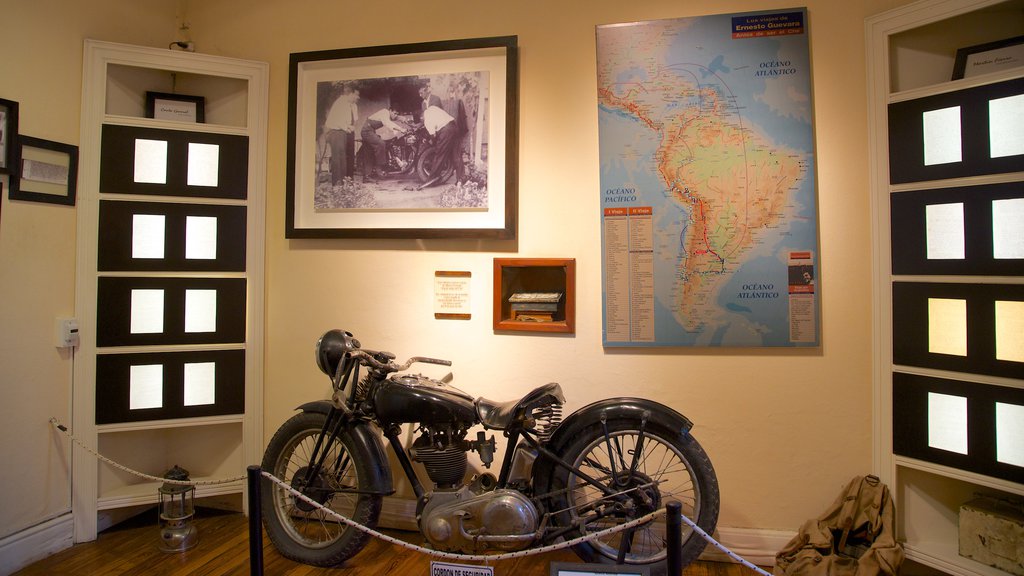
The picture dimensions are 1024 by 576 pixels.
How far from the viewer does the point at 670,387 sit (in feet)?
8.48

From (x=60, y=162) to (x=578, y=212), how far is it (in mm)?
2600

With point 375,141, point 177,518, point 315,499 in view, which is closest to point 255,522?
point 315,499

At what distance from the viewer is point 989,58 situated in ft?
7.28

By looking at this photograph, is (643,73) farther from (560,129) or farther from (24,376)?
(24,376)

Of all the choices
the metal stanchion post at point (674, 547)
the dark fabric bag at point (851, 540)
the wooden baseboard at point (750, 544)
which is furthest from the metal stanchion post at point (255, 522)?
the dark fabric bag at point (851, 540)

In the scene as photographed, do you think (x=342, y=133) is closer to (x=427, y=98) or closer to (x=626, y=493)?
(x=427, y=98)

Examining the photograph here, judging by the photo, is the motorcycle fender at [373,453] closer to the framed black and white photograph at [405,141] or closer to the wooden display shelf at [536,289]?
the wooden display shelf at [536,289]

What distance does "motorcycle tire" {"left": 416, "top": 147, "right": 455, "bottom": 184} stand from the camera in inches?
110

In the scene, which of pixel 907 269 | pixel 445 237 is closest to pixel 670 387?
pixel 907 269

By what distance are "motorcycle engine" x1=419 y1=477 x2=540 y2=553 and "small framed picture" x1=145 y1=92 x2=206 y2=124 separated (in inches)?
98.2

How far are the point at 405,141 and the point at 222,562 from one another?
89.0 inches

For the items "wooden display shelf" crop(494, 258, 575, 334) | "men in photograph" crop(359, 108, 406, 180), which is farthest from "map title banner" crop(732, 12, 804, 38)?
"men in photograph" crop(359, 108, 406, 180)

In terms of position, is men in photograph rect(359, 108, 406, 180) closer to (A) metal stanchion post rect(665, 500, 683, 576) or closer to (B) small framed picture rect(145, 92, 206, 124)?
(B) small framed picture rect(145, 92, 206, 124)

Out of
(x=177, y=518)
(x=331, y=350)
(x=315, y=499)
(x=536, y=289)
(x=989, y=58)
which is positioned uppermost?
(x=989, y=58)
